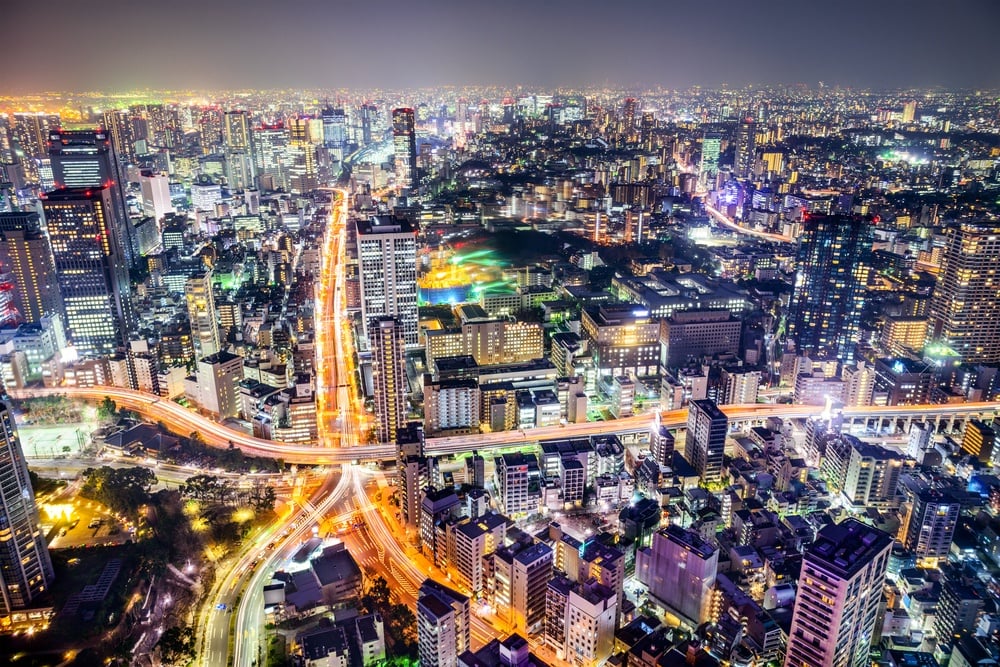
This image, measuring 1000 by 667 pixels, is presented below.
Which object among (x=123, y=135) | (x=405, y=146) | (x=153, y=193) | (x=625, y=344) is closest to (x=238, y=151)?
(x=123, y=135)

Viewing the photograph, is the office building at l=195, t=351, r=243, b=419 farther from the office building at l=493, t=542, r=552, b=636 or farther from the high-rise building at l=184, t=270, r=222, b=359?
the office building at l=493, t=542, r=552, b=636

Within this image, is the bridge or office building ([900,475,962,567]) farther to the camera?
the bridge

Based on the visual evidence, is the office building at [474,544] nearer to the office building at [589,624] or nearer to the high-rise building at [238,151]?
the office building at [589,624]

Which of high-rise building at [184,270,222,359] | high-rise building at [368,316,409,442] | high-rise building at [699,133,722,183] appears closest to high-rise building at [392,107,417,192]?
high-rise building at [699,133,722,183]

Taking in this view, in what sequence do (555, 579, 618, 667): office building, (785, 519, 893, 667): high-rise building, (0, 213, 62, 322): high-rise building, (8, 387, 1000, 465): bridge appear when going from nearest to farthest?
(785, 519, 893, 667): high-rise building → (555, 579, 618, 667): office building → (8, 387, 1000, 465): bridge → (0, 213, 62, 322): high-rise building

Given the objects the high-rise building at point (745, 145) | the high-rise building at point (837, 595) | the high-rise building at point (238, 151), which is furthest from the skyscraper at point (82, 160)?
the high-rise building at point (745, 145)

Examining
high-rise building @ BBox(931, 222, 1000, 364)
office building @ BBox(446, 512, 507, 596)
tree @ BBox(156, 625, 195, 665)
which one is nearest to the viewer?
tree @ BBox(156, 625, 195, 665)

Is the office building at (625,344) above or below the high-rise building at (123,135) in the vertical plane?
below
